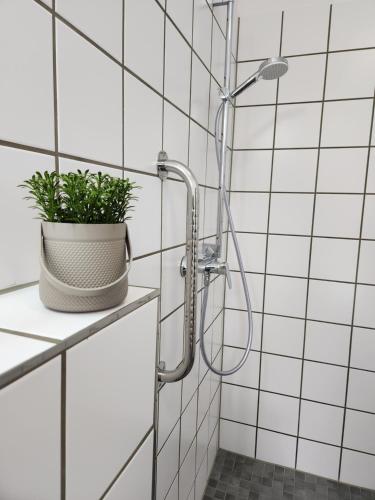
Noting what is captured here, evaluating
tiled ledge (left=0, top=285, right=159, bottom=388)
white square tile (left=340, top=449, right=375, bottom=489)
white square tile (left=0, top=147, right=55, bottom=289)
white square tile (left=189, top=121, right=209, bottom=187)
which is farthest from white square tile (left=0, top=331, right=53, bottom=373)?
white square tile (left=340, top=449, right=375, bottom=489)

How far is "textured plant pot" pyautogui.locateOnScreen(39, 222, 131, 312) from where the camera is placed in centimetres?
36

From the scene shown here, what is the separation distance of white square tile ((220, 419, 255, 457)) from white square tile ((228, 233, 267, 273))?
726 mm

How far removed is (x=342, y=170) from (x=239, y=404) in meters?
1.09

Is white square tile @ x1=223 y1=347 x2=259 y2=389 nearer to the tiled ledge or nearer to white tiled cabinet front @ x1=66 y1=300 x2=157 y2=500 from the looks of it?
white tiled cabinet front @ x1=66 y1=300 x2=157 y2=500

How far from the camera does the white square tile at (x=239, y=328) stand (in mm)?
1443

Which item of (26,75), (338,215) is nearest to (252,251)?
(338,215)

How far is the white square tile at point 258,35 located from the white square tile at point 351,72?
0.76ft

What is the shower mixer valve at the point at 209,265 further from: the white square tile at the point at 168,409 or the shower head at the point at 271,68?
the shower head at the point at 271,68

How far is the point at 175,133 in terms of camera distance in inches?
33.9

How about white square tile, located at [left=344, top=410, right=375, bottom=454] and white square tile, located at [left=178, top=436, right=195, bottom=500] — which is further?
white square tile, located at [left=344, top=410, right=375, bottom=454]

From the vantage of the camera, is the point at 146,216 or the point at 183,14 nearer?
the point at 146,216

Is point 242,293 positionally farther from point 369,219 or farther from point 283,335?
point 369,219

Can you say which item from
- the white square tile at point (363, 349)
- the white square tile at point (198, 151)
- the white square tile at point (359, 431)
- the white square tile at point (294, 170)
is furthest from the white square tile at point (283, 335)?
the white square tile at point (198, 151)

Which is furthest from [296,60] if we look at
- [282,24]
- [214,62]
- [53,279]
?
[53,279]
